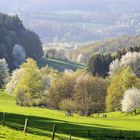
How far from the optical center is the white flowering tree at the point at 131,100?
122912 mm

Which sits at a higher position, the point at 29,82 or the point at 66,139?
the point at 29,82

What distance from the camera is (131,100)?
126 metres

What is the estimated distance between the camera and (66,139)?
167ft

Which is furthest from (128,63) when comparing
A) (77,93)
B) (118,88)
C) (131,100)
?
(131,100)

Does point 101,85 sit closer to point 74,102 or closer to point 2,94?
point 74,102

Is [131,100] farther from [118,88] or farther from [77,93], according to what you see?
[77,93]

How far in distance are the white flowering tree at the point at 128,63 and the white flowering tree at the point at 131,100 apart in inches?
2326

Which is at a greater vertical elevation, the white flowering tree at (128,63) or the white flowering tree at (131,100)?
the white flowering tree at (128,63)

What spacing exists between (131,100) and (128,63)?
65.9 m

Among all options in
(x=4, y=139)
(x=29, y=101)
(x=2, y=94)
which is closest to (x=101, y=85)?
(x=29, y=101)

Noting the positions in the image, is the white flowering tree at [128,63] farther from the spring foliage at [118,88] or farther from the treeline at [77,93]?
the spring foliage at [118,88]

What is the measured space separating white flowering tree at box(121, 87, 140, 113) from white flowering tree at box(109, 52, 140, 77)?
194 ft

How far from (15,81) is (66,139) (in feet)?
322

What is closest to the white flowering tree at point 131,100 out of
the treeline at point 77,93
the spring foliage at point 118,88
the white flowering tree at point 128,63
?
the treeline at point 77,93
